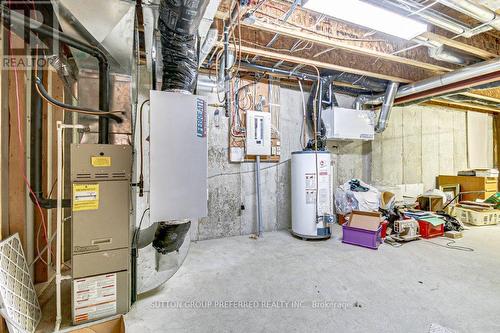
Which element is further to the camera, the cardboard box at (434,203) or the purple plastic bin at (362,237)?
the cardboard box at (434,203)

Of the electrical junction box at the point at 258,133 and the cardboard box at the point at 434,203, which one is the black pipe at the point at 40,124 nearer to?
the electrical junction box at the point at 258,133

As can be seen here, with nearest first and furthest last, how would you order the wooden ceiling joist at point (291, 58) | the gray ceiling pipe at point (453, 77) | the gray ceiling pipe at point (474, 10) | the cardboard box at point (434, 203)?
1. the gray ceiling pipe at point (474, 10)
2. the wooden ceiling joist at point (291, 58)
3. the gray ceiling pipe at point (453, 77)
4. the cardboard box at point (434, 203)

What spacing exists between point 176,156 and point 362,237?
102 inches

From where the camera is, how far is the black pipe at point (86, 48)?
1.22 metres

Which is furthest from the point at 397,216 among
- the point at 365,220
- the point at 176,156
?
the point at 176,156

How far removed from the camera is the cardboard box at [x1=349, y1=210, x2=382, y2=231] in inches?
114

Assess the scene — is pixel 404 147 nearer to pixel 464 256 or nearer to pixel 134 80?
pixel 464 256

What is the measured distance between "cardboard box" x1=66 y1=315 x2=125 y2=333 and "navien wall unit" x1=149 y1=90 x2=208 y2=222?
764 mm

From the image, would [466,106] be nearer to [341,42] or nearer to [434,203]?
[434,203]

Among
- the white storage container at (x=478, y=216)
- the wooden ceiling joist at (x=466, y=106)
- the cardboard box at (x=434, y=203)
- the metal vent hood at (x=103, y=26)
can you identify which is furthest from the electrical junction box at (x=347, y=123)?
the metal vent hood at (x=103, y=26)

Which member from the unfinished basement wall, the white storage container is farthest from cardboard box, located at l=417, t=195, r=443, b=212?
the unfinished basement wall

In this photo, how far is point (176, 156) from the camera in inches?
58.7

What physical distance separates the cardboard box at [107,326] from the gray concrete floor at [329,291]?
0.18ft

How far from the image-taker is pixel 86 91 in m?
1.64
